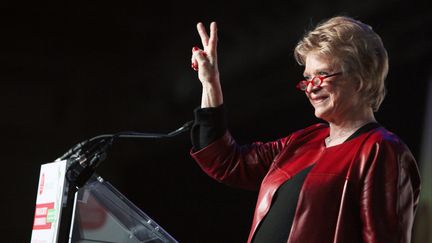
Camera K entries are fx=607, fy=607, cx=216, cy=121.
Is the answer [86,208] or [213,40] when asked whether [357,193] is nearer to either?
[213,40]

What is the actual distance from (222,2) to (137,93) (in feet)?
2.59

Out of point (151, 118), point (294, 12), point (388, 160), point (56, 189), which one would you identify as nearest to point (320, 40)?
point (388, 160)

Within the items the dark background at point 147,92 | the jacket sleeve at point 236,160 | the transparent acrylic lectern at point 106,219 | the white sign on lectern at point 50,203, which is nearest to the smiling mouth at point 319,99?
the jacket sleeve at point 236,160

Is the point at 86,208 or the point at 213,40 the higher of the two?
the point at 213,40

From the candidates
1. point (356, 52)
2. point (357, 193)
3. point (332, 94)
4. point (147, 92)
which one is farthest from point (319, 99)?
point (147, 92)

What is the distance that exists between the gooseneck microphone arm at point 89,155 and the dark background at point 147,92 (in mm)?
2136

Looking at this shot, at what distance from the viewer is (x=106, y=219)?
157 centimetres

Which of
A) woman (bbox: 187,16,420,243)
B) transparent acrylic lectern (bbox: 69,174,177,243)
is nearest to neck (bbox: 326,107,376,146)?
woman (bbox: 187,16,420,243)

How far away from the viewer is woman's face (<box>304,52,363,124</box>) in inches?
57.3

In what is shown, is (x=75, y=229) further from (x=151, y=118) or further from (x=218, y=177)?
(x=151, y=118)

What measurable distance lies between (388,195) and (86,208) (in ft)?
2.45

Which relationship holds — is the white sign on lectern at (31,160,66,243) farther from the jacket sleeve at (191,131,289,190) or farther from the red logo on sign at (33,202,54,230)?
the jacket sleeve at (191,131,289,190)

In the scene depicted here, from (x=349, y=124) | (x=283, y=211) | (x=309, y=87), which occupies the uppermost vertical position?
(x=309, y=87)

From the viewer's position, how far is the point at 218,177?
1.67 meters
